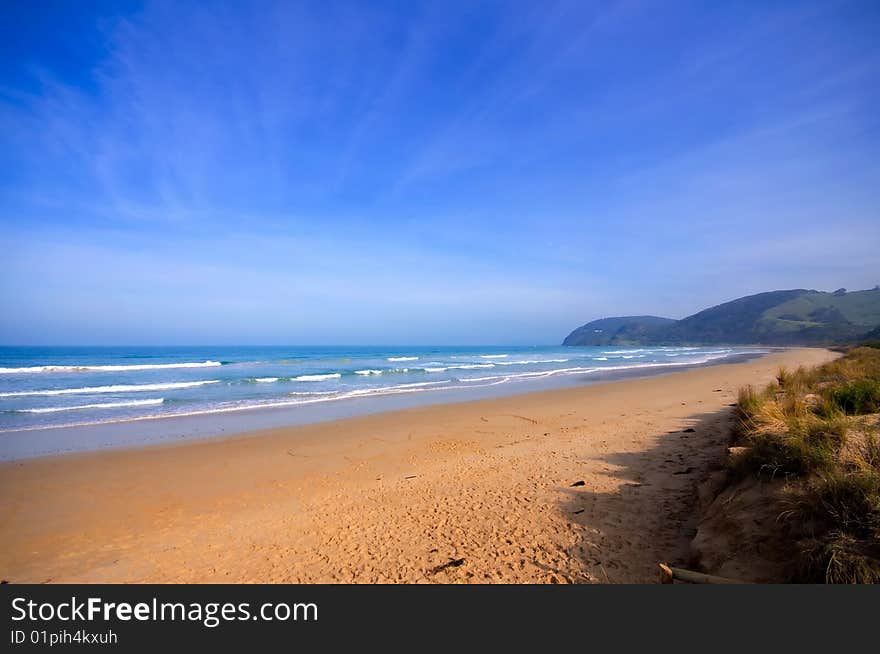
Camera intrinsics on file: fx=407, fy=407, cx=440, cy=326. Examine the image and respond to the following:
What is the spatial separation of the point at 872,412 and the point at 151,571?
1026 centimetres

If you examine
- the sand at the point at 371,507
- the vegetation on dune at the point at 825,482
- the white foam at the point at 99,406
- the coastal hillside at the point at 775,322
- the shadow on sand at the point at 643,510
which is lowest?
the sand at the point at 371,507

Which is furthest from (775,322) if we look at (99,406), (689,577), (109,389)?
(99,406)

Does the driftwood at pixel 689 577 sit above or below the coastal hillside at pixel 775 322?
below

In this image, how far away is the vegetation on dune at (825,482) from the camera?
9.73 feet

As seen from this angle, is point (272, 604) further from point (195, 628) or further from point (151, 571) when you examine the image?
point (151, 571)

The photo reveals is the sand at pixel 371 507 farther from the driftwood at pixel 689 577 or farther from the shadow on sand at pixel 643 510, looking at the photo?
the driftwood at pixel 689 577

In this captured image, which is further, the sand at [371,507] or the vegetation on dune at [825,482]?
the sand at [371,507]

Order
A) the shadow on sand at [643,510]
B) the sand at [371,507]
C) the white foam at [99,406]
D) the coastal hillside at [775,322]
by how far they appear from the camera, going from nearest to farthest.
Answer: the shadow on sand at [643,510] → the sand at [371,507] → the white foam at [99,406] → the coastal hillside at [775,322]

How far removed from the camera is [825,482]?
3562 millimetres

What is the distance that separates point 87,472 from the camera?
27.2ft

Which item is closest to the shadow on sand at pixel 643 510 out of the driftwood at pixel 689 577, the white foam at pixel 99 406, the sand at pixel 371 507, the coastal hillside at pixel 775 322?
the sand at pixel 371 507

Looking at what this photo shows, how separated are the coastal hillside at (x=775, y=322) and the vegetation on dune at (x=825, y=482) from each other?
125 metres

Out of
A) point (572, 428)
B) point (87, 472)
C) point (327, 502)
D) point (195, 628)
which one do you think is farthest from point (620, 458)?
point (87, 472)

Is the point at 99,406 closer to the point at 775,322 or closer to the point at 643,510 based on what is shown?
the point at 643,510
